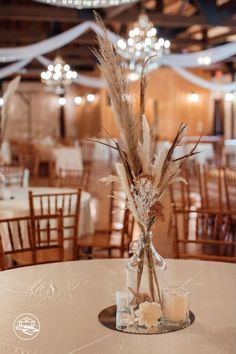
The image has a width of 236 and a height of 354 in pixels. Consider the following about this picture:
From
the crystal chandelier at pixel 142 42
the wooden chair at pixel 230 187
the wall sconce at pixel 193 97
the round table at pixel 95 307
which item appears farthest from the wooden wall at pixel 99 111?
the round table at pixel 95 307

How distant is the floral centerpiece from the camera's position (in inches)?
70.1

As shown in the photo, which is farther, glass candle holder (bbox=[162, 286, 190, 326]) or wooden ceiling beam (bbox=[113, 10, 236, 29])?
wooden ceiling beam (bbox=[113, 10, 236, 29])

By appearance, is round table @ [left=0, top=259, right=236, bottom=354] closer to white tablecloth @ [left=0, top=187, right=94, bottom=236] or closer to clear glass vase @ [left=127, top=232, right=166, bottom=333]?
clear glass vase @ [left=127, top=232, right=166, bottom=333]

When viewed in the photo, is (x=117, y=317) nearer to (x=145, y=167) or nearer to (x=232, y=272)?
(x=145, y=167)

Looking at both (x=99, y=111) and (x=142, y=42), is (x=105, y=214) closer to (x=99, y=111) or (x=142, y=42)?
(x=142, y=42)

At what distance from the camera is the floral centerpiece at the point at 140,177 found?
70.1 inches

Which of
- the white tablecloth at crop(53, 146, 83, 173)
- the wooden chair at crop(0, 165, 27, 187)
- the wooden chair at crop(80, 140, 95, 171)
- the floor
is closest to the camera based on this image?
the floor

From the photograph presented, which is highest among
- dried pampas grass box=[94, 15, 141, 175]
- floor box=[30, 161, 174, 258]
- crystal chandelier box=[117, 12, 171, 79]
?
crystal chandelier box=[117, 12, 171, 79]

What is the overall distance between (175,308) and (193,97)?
51.0 feet

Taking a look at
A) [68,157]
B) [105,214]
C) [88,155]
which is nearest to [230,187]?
[105,214]

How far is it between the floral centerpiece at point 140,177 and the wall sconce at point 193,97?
15.3 m

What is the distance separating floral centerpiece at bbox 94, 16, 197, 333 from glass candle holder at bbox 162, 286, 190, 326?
0.03m

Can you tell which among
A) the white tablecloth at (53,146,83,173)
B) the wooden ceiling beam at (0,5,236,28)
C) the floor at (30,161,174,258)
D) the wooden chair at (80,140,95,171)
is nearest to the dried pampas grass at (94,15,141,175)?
the floor at (30,161,174,258)

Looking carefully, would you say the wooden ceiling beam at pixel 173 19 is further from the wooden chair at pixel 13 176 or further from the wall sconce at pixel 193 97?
the wall sconce at pixel 193 97
